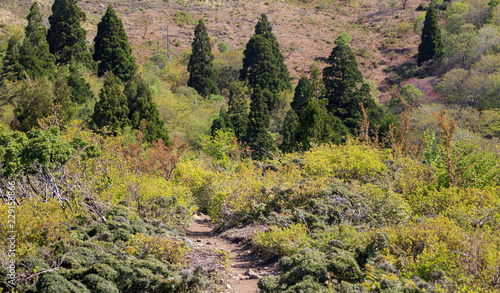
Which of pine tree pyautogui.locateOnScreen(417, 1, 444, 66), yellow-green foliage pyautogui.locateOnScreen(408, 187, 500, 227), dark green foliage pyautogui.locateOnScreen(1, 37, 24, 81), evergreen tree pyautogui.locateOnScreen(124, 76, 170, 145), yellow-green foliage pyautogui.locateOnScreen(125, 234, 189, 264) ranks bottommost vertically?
evergreen tree pyautogui.locateOnScreen(124, 76, 170, 145)

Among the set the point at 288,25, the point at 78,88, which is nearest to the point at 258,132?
the point at 78,88

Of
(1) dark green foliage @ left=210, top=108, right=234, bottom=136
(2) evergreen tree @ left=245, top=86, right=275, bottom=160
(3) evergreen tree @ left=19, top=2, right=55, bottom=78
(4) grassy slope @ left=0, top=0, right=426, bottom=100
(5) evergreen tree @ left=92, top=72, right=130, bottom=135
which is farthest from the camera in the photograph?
(4) grassy slope @ left=0, top=0, right=426, bottom=100

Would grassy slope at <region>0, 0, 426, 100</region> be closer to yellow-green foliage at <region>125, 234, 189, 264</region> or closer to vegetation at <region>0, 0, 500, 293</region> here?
vegetation at <region>0, 0, 500, 293</region>

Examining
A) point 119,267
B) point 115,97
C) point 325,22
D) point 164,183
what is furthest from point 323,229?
point 325,22

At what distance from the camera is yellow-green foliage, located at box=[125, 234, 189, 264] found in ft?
27.1

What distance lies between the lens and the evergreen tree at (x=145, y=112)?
24797 millimetres

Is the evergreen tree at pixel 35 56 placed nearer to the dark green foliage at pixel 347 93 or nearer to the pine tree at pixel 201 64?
the pine tree at pixel 201 64

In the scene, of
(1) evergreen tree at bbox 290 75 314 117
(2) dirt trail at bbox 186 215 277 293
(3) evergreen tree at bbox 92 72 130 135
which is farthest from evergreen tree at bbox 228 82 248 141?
(2) dirt trail at bbox 186 215 277 293

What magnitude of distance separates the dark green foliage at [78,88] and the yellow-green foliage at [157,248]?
23.0 metres

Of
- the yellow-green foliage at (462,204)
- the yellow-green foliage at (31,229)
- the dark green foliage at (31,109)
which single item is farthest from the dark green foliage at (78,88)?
the yellow-green foliage at (462,204)

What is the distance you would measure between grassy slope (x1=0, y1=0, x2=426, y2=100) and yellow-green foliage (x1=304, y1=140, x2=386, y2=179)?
39.5 meters

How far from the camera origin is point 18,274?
21.8ft

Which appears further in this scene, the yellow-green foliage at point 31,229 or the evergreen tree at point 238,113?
the evergreen tree at point 238,113

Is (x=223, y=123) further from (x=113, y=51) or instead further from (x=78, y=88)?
(x=113, y=51)
